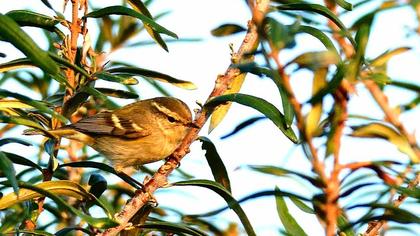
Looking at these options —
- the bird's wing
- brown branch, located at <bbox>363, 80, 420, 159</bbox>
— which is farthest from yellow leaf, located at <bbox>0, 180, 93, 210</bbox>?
the bird's wing

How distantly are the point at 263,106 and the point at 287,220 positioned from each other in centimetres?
59

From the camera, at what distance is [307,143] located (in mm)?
1402

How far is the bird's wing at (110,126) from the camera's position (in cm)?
583

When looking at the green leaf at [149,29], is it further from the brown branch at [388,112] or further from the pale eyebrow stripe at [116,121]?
the pale eyebrow stripe at [116,121]

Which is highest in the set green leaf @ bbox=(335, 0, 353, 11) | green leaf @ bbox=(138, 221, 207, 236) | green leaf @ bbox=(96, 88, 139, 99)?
green leaf @ bbox=(96, 88, 139, 99)

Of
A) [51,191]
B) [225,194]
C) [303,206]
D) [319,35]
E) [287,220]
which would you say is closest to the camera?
[303,206]

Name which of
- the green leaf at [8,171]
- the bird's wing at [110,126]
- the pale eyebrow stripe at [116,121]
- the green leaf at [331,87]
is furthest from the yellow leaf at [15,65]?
the pale eyebrow stripe at [116,121]

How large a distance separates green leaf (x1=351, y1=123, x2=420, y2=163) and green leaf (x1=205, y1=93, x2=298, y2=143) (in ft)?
3.24

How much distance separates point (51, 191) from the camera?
Result: 2.89 meters

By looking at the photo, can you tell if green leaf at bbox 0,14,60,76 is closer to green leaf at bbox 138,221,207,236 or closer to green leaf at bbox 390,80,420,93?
green leaf at bbox 138,221,207,236

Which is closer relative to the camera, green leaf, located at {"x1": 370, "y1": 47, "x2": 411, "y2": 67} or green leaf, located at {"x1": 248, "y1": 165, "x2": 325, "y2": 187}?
green leaf, located at {"x1": 248, "y1": 165, "x2": 325, "y2": 187}

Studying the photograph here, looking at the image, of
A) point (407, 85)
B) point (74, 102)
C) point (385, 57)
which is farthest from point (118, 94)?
point (407, 85)

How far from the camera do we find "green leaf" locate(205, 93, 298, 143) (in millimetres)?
2555

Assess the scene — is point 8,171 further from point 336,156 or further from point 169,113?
point 169,113
